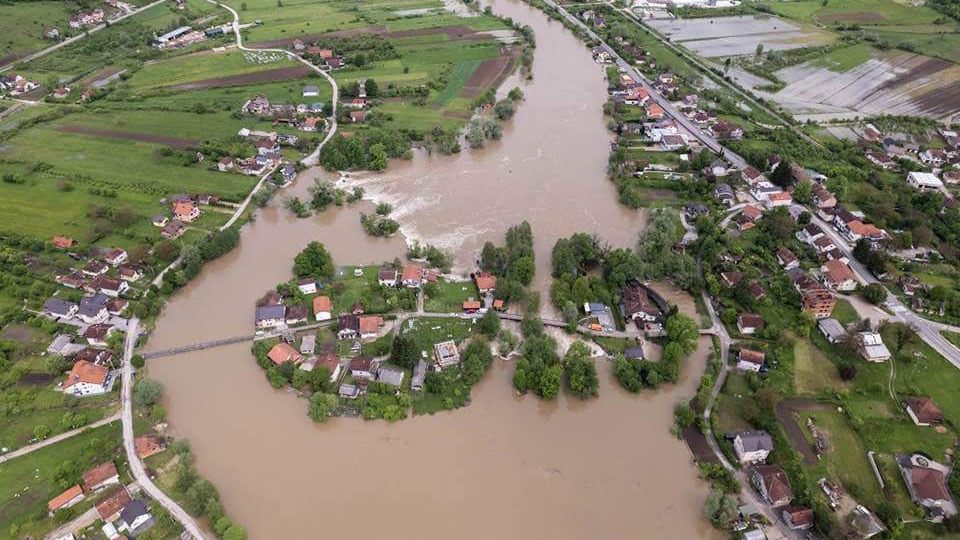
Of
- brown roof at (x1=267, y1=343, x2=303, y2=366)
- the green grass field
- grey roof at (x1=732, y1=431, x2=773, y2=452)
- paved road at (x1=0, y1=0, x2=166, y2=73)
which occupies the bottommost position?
the green grass field

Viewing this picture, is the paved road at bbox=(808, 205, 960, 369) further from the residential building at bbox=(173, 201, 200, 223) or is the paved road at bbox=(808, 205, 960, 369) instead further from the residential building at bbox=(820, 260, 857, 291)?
the residential building at bbox=(173, 201, 200, 223)

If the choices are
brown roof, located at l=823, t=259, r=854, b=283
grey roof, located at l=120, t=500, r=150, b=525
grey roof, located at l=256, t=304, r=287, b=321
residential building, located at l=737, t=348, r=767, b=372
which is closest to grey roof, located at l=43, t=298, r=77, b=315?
grey roof, located at l=256, t=304, r=287, b=321

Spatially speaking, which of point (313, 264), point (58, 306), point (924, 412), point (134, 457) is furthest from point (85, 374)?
point (924, 412)

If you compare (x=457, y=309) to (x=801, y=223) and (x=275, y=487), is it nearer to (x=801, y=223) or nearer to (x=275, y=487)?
(x=275, y=487)

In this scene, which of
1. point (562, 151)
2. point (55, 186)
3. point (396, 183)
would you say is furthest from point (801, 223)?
point (55, 186)

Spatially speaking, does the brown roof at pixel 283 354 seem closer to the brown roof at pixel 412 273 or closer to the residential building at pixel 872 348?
the brown roof at pixel 412 273

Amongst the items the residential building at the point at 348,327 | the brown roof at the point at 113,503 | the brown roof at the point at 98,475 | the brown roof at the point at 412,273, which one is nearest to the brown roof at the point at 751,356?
the brown roof at the point at 412,273
